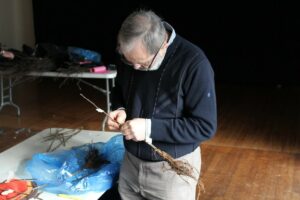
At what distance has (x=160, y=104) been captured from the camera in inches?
54.8

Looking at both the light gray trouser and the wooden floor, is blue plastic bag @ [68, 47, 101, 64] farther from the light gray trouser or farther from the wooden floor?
the light gray trouser

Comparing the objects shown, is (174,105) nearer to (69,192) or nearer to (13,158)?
(69,192)

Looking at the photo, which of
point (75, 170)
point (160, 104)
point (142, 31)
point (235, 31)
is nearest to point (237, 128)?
point (235, 31)

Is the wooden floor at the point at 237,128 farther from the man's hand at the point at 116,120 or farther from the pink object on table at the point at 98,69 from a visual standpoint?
the man's hand at the point at 116,120

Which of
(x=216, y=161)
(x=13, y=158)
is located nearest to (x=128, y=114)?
(x=13, y=158)

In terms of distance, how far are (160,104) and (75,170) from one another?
1.58 feet

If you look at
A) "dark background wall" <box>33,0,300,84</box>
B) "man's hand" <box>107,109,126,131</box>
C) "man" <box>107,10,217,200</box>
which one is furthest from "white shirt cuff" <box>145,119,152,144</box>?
"dark background wall" <box>33,0,300,84</box>

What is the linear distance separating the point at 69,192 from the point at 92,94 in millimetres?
4251

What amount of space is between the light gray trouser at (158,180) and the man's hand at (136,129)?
0.15m

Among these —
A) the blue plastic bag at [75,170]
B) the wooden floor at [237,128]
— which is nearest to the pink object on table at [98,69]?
the wooden floor at [237,128]

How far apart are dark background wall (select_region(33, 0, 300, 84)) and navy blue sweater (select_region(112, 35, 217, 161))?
4774 millimetres

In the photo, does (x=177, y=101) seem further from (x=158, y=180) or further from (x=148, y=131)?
(x=158, y=180)

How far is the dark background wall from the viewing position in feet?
20.0

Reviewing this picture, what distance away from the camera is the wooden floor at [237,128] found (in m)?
2.85
